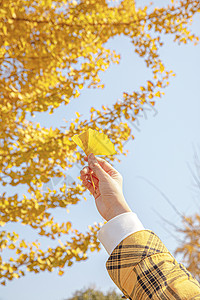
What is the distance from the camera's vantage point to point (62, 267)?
113 inches

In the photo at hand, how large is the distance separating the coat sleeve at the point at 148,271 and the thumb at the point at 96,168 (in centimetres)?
35

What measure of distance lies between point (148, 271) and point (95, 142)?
0.71 metres

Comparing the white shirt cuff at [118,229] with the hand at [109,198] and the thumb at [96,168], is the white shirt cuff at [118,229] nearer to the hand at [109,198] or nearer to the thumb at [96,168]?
the hand at [109,198]

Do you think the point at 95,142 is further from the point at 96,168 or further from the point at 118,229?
the point at 118,229

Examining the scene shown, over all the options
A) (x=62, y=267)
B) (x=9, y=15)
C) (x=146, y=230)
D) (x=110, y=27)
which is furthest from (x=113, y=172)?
(x=110, y=27)

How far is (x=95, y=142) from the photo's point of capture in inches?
47.6

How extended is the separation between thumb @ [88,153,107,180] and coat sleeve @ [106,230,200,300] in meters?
0.35

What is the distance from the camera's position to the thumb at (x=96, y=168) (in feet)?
3.25

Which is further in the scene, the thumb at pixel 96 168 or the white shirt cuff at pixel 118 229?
the thumb at pixel 96 168

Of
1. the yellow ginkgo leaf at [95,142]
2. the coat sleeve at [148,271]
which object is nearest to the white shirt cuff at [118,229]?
the coat sleeve at [148,271]

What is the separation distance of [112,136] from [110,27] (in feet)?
5.20

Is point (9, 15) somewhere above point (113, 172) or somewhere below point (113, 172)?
above

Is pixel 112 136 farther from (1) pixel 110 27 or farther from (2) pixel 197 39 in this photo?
(2) pixel 197 39

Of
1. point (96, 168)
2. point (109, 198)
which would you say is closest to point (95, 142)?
point (96, 168)
